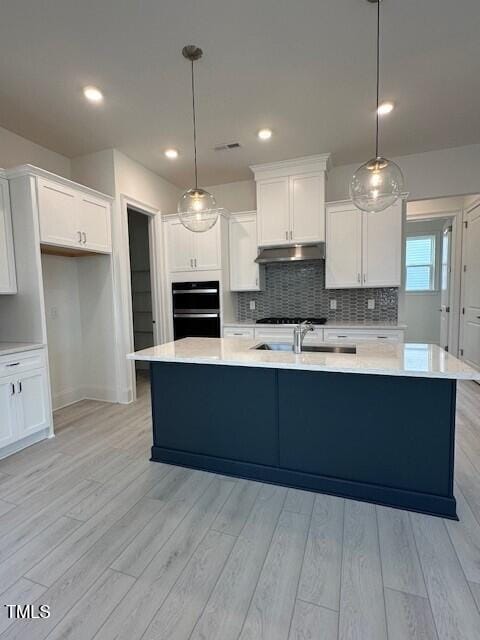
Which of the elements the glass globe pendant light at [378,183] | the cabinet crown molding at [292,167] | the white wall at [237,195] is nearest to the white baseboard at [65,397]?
the white wall at [237,195]

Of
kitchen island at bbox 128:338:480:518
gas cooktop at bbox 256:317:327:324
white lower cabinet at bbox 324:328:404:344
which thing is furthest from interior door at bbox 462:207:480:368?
kitchen island at bbox 128:338:480:518

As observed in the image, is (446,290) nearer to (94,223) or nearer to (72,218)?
(94,223)

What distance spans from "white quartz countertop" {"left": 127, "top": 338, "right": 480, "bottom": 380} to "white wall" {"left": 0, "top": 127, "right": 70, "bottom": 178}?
263 centimetres

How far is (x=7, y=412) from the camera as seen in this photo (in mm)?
2686

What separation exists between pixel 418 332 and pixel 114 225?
20.0 ft

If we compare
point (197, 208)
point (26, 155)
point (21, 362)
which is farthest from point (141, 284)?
point (197, 208)

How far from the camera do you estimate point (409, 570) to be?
1.54 metres

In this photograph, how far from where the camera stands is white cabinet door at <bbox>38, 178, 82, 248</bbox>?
3.02 meters

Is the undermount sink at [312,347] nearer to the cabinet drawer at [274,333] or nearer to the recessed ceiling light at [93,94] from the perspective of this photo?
the cabinet drawer at [274,333]

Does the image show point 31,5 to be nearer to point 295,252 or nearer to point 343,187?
point 295,252

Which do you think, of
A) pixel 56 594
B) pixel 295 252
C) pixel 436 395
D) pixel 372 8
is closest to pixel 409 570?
pixel 436 395

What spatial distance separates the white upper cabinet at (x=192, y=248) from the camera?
173 inches

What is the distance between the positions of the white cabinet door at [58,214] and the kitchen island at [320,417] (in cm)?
169

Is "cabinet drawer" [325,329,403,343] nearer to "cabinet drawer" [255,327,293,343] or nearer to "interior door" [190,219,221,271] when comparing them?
"cabinet drawer" [255,327,293,343]
